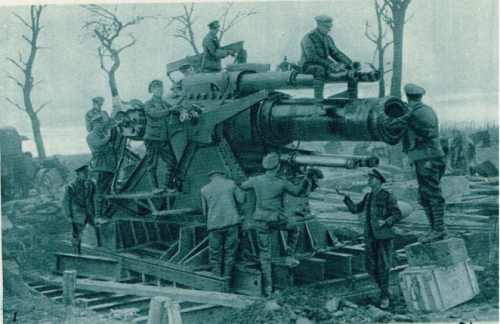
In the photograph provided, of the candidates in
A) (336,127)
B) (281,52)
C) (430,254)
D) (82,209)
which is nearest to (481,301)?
(430,254)

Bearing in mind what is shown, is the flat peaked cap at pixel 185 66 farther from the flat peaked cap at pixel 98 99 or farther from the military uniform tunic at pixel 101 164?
the military uniform tunic at pixel 101 164

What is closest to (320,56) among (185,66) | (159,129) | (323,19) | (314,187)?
(323,19)

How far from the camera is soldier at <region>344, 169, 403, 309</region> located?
22.7 ft

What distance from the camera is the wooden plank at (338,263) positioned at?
24.9 feet

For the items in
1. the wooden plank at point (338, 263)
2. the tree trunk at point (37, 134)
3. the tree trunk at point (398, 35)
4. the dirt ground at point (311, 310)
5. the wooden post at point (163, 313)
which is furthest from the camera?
the tree trunk at point (37, 134)

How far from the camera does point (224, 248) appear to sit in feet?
24.7

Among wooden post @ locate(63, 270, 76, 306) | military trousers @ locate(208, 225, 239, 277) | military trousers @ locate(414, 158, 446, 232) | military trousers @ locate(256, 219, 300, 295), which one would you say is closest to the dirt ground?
wooden post @ locate(63, 270, 76, 306)

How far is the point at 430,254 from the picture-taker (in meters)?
7.27

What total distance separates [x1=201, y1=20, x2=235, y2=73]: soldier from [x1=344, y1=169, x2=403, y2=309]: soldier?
9.20ft

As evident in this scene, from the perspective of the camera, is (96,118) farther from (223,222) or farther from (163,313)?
(163,313)

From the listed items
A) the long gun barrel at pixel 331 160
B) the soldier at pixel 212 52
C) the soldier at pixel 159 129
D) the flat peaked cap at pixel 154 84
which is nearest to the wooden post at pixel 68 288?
the soldier at pixel 159 129

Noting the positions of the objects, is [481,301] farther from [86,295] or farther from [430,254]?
[86,295]

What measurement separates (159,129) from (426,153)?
3.61 m

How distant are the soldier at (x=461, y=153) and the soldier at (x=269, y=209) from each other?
187 inches
